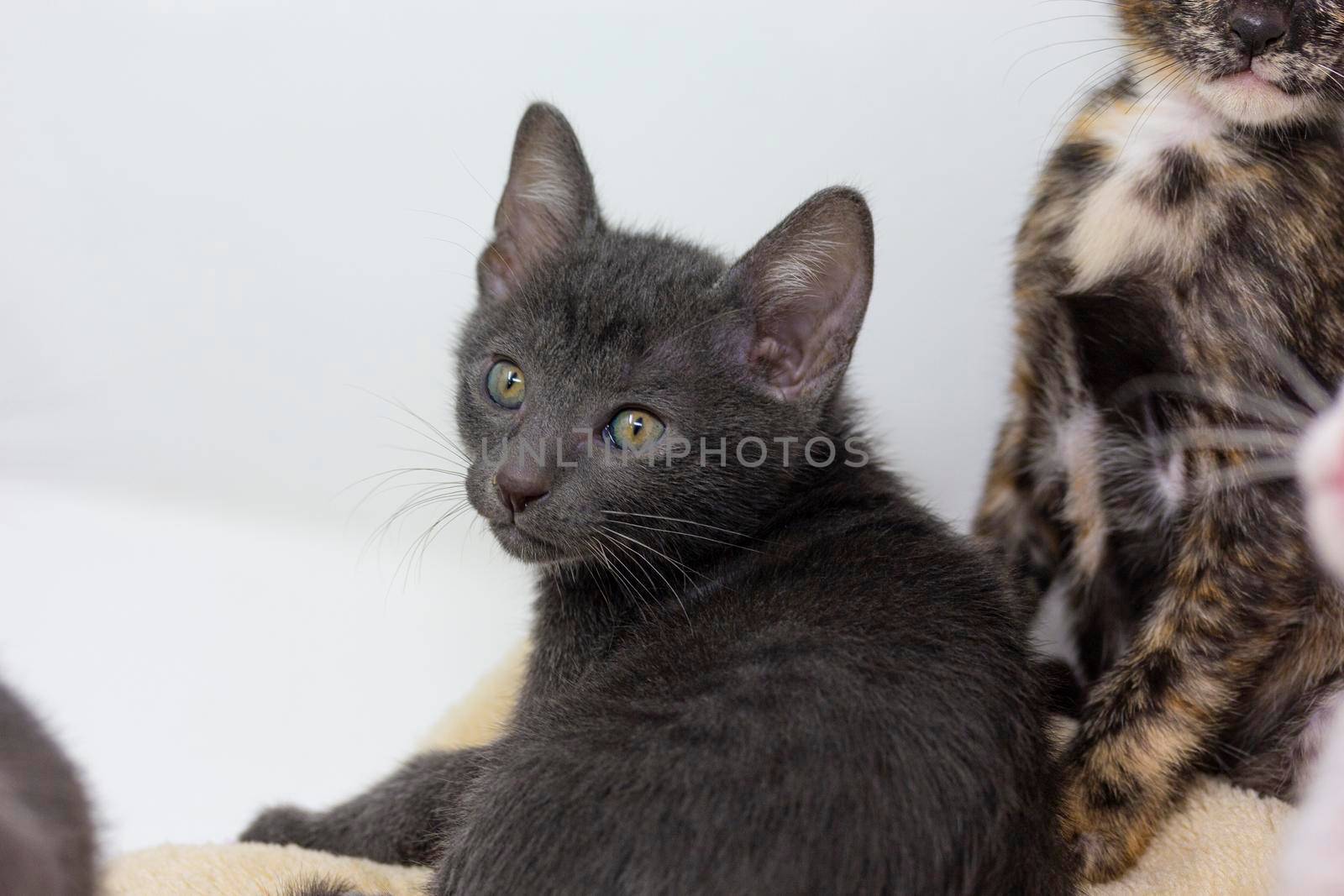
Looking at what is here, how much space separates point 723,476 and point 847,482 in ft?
0.68

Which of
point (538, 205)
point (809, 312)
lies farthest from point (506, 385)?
point (809, 312)

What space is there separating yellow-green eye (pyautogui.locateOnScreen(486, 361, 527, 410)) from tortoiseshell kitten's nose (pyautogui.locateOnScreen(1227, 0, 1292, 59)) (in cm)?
102

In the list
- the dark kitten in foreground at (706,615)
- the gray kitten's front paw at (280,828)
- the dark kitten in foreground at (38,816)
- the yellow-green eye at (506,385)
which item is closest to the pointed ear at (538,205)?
the dark kitten in foreground at (706,615)

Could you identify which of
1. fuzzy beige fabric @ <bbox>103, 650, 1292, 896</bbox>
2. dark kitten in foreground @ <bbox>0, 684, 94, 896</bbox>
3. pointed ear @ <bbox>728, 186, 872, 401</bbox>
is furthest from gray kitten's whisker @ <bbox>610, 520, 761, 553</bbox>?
dark kitten in foreground @ <bbox>0, 684, 94, 896</bbox>

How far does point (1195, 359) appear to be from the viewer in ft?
5.79

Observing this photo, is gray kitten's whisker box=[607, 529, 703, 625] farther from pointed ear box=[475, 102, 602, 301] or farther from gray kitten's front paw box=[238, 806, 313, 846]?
gray kitten's front paw box=[238, 806, 313, 846]

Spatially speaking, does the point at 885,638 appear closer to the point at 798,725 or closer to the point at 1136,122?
the point at 798,725

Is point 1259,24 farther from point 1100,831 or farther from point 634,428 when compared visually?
point 1100,831

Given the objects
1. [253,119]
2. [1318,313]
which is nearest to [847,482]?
[1318,313]

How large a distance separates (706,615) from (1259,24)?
1.01 metres

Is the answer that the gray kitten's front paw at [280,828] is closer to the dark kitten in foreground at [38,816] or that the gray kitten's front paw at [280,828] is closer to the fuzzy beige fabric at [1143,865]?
the fuzzy beige fabric at [1143,865]

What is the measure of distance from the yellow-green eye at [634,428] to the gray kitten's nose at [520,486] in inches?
4.5

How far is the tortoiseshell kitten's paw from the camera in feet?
5.58

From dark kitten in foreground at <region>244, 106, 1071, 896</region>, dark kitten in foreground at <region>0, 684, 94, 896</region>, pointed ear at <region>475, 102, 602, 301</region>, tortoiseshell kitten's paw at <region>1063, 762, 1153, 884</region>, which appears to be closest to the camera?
dark kitten in foreground at <region>0, 684, 94, 896</region>
